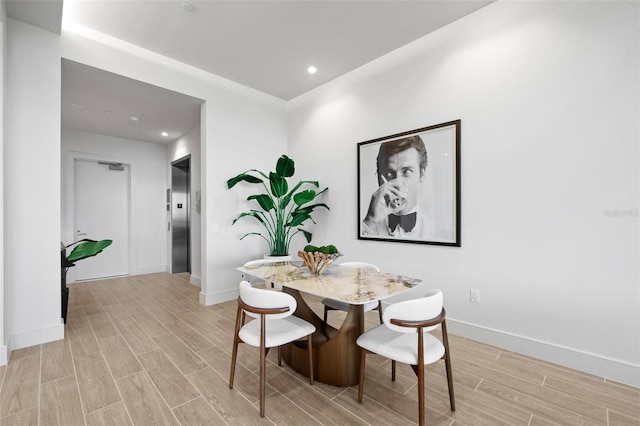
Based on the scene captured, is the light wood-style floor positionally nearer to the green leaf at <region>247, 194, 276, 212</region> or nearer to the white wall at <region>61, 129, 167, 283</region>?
the green leaf at <region>247, 194, 276, 212</region>

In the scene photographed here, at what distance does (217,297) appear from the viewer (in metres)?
3.89

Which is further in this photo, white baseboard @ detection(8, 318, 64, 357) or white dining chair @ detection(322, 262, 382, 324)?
white baseboard @ detection(8, 318, 64, 357)

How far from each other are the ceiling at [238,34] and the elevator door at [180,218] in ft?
5.96

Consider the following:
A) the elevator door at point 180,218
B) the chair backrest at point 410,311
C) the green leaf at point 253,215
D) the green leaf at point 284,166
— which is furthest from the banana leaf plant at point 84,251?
the chair backrest at point 410,311

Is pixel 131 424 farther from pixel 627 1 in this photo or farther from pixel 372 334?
pixel 627 1

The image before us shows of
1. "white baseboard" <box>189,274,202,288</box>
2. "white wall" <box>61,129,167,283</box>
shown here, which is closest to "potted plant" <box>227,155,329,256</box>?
"white baseboard" <box>189,274,202,288</box>

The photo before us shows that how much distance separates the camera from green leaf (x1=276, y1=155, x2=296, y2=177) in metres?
3.92

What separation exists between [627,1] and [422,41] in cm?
153

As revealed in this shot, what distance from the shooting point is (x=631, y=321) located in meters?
1.99

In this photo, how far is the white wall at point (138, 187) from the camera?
4977 mm

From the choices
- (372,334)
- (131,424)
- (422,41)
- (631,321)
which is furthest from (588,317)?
(131,424)

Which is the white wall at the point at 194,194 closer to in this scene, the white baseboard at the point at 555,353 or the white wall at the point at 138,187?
the white wall at the point at 138,187

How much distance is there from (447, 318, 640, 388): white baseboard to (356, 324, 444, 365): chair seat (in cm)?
127

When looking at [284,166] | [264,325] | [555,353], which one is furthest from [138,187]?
[555,353]
